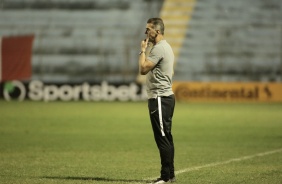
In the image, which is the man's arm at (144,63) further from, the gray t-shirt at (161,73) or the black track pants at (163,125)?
the black track pants at (163,125)

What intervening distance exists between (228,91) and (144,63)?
20533 mm

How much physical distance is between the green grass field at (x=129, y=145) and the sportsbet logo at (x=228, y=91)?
3.26 meters

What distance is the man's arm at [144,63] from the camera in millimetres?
8688

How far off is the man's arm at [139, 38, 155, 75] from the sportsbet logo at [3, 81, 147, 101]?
20.8 meters

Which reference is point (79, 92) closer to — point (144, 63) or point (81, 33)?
point (81, 33)

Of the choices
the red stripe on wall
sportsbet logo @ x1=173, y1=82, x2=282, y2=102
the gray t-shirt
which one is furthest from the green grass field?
the red stripe on wall

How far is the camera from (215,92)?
29000 millimetres

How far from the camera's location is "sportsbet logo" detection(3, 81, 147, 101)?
97.2 ft

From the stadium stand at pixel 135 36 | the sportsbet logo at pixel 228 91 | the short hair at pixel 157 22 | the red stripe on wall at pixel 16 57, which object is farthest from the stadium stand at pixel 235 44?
the short hair at pixel 157 22

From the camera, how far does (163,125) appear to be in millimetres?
9008

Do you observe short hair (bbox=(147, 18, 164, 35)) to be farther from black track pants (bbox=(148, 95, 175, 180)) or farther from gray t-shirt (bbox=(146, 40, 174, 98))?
black track pants (bbox=(148, 95, 175, 180))

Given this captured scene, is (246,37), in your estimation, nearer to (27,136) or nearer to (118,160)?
(27,136)

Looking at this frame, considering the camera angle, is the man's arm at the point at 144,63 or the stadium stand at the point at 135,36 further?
the stadium stand at the point at 135,36

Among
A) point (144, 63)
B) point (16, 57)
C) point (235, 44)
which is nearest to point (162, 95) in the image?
point (144, 63)
